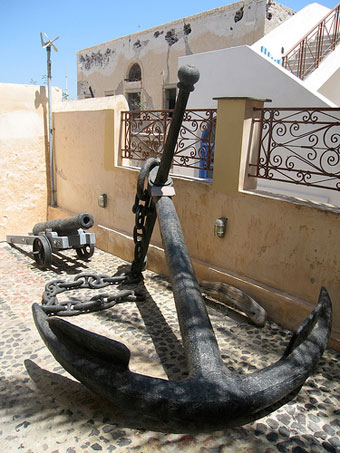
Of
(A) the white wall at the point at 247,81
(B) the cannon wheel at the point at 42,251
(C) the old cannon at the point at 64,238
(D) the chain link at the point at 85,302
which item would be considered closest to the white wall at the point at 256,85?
(A) the white wall at the point at 247,81

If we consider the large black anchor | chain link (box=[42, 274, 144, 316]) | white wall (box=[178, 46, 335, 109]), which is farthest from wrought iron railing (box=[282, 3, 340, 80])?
the large black anchor

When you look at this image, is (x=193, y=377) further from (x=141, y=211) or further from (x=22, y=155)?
(x=22, y=155)

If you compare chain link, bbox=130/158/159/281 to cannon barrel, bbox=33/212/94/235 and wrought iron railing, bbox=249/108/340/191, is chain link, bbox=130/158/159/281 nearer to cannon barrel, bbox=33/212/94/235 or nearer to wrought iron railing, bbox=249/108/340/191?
cannon barrel, bbox=33/212/94/235

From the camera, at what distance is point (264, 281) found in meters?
4.63

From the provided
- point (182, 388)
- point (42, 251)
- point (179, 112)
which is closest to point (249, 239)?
point (179, 112)

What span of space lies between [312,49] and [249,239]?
704cm

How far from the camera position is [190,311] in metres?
2.91

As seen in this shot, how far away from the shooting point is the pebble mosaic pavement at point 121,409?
263cm

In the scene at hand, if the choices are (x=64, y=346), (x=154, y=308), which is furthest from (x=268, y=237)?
(x=64, y=346)

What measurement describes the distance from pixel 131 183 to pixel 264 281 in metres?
2.98

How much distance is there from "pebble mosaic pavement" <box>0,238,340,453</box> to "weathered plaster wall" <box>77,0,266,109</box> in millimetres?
11292

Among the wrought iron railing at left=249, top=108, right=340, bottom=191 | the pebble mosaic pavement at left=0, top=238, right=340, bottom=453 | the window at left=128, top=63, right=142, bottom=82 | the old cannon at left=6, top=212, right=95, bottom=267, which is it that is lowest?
the pebble mosaic pavement at left=0, top=238, right=340, bottom=453

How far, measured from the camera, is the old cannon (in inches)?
243

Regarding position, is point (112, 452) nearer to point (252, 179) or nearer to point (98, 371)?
point (98, 371)
